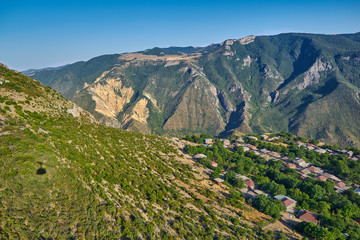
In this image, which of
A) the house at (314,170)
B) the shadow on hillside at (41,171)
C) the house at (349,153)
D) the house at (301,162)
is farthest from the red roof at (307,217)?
the house at (349,153)

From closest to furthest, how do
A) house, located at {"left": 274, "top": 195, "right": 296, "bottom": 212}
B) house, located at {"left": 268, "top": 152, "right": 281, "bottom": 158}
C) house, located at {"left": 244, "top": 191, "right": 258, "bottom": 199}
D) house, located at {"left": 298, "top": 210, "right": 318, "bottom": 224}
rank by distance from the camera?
house, located at {"left": 298, "top": 210, "right": 318, "bottom": 224}, house, located at {"left": 274, "top": 195, "right": 296, "bottom": 212}, house, located at {"left": 244, "top": 191, "right": 258, "bottom": 199}, house, located at {"left": 268, "top": 152, "right": 281, "bottom": 158}

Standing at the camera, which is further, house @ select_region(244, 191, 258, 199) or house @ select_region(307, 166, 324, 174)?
house @ select_region(307, 166, 324, 174)

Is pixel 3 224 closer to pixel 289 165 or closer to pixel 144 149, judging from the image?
pixel 144 149

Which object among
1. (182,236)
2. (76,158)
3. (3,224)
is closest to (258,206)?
(182,236)

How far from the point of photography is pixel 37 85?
5478 centimetres

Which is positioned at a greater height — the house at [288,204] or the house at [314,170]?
the house at [288,204]

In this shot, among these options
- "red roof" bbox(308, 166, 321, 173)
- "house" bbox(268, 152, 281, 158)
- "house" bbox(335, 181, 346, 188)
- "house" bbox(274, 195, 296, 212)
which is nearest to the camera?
"house" bbox(274, 195, 296, 212)

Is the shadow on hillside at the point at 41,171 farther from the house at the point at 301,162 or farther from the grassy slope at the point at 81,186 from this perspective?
the house at the point at 301,162

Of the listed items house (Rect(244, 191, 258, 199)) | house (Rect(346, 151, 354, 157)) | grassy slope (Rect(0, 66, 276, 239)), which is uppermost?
grassy slope (Rect(0, 66, 276, 239))

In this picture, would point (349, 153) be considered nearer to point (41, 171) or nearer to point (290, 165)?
point (290, 165)

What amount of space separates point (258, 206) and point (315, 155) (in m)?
82.1

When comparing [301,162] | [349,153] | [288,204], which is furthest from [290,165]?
[349,153]

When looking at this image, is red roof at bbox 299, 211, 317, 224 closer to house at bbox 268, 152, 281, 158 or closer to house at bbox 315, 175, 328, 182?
house at bbox 315, 175, 328, 182

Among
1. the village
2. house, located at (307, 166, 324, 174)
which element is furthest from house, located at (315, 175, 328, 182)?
house, located at (307, 166, 324, 174)
